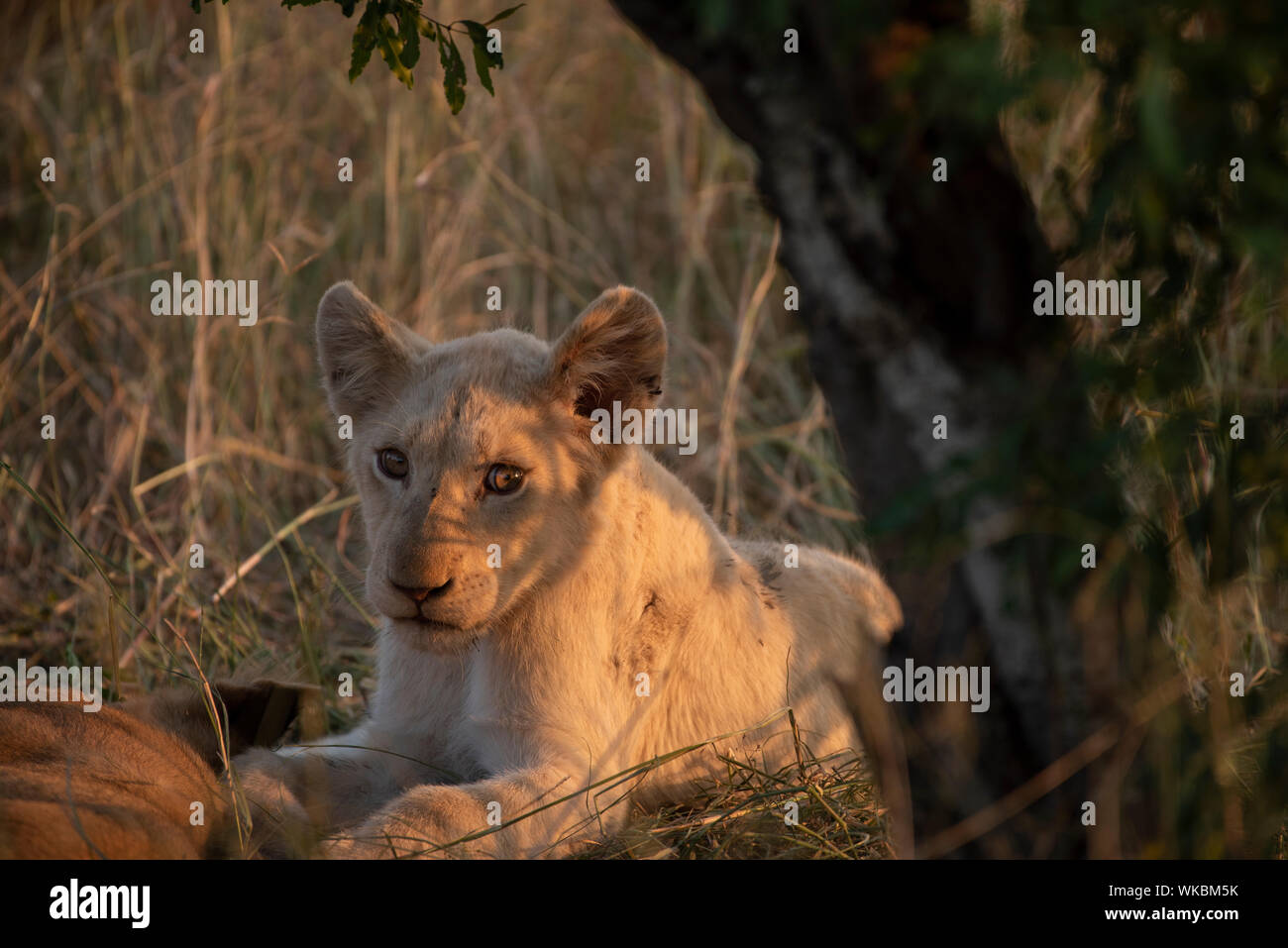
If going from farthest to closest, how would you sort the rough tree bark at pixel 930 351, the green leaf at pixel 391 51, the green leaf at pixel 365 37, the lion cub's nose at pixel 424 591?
the lion cub's nose at pixel 424 591, the green leaf at pixel 391 51, the green leaf at pixel 365 37, the rough tree bark at pixel 930 351

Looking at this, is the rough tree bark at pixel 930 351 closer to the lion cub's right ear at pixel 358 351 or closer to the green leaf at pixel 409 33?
the green leaf at pixel 409 33

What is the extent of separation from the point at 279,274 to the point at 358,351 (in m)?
3.46

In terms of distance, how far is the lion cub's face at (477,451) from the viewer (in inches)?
138

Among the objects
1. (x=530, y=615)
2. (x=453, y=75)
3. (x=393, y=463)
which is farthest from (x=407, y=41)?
(x=530, y=615)

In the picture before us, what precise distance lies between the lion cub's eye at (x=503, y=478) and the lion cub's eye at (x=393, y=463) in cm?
28

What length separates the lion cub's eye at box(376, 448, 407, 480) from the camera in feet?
12.3

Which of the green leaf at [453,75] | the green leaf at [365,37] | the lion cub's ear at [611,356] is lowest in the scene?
the lion cub's ear at [611,356]

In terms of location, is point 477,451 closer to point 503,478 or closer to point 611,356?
point 503,478

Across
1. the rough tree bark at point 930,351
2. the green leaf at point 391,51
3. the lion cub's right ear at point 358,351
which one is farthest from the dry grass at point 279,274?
the rough tree bark at point 930,351

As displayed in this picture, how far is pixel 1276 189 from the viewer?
2.11m

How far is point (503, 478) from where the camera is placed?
144 inches

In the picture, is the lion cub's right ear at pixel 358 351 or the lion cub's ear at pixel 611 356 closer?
the lion cub's ear at pixel 611 356
